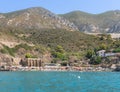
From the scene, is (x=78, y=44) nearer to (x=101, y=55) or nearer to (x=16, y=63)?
(x=101, y=55)

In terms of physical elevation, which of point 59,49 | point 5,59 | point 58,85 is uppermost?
point 59,49

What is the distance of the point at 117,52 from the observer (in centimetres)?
15462

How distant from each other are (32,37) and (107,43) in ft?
125

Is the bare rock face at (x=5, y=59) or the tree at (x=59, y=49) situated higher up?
the tree at (x=59, y=49)

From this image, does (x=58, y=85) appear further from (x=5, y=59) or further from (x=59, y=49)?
(x=59, y=49)

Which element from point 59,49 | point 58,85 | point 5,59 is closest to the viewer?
point 58,85

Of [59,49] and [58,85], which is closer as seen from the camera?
[58,85]

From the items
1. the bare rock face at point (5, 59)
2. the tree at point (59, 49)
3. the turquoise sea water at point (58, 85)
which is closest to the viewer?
the turquoise sea water at point (58, 85)

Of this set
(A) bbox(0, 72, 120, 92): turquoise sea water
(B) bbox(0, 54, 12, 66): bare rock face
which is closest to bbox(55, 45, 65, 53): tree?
(B) bbox(0, 54, 12, 66): bare rock face

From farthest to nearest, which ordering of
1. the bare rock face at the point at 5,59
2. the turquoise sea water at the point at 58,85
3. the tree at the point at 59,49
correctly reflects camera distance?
the tree at the point at 59,49 < the bare rock face at the point at 5,59 < the turquoise sea water at the point at 58,85

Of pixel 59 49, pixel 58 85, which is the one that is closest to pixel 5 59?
pixel 59 49

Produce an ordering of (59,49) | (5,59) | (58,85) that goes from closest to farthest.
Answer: (58,85), (5,59), (59,49)

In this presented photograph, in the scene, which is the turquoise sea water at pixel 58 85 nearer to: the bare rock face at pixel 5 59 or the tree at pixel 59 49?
the bare rock face at pixel 5 59

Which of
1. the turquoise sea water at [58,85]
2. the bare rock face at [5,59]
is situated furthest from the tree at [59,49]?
the turquoise sea water at [58,85]
